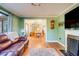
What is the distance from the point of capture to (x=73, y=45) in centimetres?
311

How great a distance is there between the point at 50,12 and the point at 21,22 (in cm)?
103

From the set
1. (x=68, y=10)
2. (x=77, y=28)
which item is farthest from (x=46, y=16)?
(x=77, y=28)

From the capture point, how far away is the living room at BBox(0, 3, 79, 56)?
2.03 metres

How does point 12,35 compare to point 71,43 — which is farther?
point 71,43

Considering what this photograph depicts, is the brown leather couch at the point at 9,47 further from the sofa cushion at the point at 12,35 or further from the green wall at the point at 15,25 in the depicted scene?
the green wall at the point at 15,25

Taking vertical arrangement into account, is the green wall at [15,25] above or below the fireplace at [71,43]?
above

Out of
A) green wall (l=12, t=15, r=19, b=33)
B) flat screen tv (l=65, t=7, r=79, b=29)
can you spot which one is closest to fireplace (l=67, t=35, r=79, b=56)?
flat screen tv (l=65, t=7, r=79, b=29)

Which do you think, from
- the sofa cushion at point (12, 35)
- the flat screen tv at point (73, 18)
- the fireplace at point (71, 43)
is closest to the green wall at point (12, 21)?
the sofa cushion at point (12, 35)

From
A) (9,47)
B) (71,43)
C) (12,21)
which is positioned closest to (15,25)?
(12,21)

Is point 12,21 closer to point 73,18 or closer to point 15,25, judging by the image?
point 15,25

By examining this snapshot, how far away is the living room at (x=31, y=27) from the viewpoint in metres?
2.03

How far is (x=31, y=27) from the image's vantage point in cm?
266

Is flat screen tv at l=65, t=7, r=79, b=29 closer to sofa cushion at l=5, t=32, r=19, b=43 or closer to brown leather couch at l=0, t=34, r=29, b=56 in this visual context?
brown leather couch at l=0, t=34, r=29, b=56

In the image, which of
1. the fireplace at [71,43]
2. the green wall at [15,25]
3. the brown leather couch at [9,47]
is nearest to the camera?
the brown leather couch at [9,47]
